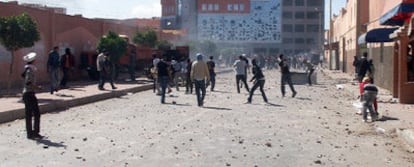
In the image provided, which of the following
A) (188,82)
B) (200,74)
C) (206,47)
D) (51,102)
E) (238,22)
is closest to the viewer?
(51,102)

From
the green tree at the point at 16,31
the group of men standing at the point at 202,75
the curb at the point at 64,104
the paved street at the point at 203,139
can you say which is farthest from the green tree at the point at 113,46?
the paved street at the point at 203,139

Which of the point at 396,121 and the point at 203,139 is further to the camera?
the point at 396,121

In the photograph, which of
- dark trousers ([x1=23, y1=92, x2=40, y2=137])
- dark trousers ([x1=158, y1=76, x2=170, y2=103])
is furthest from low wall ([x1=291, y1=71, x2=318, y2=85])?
dark trousers ([x1=23, y1=92, x2=40, y2=137])

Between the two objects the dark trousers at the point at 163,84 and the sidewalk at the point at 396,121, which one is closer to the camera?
the sidewalk at the point at 396,121

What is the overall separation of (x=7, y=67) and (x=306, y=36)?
10464cm

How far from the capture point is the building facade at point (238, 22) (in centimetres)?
12119

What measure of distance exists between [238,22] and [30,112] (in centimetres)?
10966

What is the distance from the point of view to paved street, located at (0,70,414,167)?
32.2 feet

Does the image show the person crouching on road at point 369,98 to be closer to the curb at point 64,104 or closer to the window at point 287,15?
the curb at point 64,104

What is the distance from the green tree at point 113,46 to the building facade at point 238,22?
3294 inches

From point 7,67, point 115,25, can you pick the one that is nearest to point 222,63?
point 115,25

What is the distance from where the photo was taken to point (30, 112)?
1259cm

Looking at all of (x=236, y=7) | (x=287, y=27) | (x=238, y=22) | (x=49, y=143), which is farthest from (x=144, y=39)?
(x=287, y=27)

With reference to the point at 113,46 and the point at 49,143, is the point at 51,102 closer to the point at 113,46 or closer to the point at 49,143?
the point at 49,143
